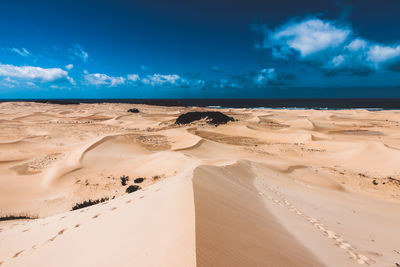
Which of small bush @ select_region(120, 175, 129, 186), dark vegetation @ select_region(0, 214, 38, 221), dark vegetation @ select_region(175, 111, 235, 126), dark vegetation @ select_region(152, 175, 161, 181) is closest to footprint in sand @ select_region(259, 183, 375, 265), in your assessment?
dark vegetation @ select_region(152, 175, 161, 181)

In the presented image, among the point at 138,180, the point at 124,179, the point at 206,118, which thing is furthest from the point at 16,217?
the point at 206,118

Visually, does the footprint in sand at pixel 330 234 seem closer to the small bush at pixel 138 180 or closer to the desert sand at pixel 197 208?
the desert sand at pixel 197 208

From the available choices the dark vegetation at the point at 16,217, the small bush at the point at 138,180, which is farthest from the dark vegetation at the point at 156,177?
the dark vegetation at the point at 16,217

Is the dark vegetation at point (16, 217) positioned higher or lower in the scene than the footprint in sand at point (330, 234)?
lower

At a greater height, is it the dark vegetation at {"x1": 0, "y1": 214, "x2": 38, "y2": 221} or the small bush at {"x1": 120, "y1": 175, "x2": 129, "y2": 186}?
the small bush at {"x1": 120, "y1": 175, "x2": 129, "y2": 186}

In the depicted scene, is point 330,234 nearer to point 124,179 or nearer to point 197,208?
point 197,208

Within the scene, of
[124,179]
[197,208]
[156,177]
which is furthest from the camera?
[124,179]

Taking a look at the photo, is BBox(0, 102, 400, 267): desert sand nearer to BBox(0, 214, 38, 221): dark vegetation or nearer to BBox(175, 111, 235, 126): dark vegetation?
BBox(0, 214, 38, 221): dark vegetation

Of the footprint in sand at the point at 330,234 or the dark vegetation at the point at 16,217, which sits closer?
the footprint in sand at the point at 330,234

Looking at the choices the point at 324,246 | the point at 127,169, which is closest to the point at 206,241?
the point at 324,246
